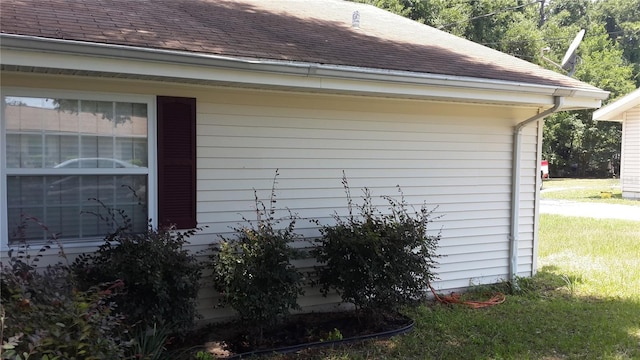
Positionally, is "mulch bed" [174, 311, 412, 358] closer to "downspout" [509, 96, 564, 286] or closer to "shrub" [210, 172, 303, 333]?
"shrub" [210, 172, 303, 333]

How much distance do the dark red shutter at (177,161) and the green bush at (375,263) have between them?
1.26 m

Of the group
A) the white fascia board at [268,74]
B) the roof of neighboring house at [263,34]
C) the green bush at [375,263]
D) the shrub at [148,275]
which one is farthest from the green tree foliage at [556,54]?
the shrub at [148,275]

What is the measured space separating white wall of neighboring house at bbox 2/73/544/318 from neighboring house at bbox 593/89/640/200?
14126 mm

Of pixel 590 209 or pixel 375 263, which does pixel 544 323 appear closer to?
pixel 375 263

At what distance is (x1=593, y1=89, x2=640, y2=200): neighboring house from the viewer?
18203 millimetres

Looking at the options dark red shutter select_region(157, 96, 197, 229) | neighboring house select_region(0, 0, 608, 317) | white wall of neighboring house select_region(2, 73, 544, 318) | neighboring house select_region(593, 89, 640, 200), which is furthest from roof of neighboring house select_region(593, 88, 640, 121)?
dark red shutter select_region(157, 96, 197, 229)

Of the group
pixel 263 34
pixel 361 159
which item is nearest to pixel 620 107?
pixel 361 159

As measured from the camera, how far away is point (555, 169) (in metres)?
33.9

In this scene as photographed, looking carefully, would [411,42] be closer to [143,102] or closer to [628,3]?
[143,102]

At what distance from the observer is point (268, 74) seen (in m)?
4.35

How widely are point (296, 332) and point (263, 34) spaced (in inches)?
A: 116

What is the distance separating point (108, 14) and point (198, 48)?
1165 millimetres

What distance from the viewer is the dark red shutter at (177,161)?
456cm

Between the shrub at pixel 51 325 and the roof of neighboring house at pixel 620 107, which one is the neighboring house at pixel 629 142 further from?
the shrub at pixel 51 325
